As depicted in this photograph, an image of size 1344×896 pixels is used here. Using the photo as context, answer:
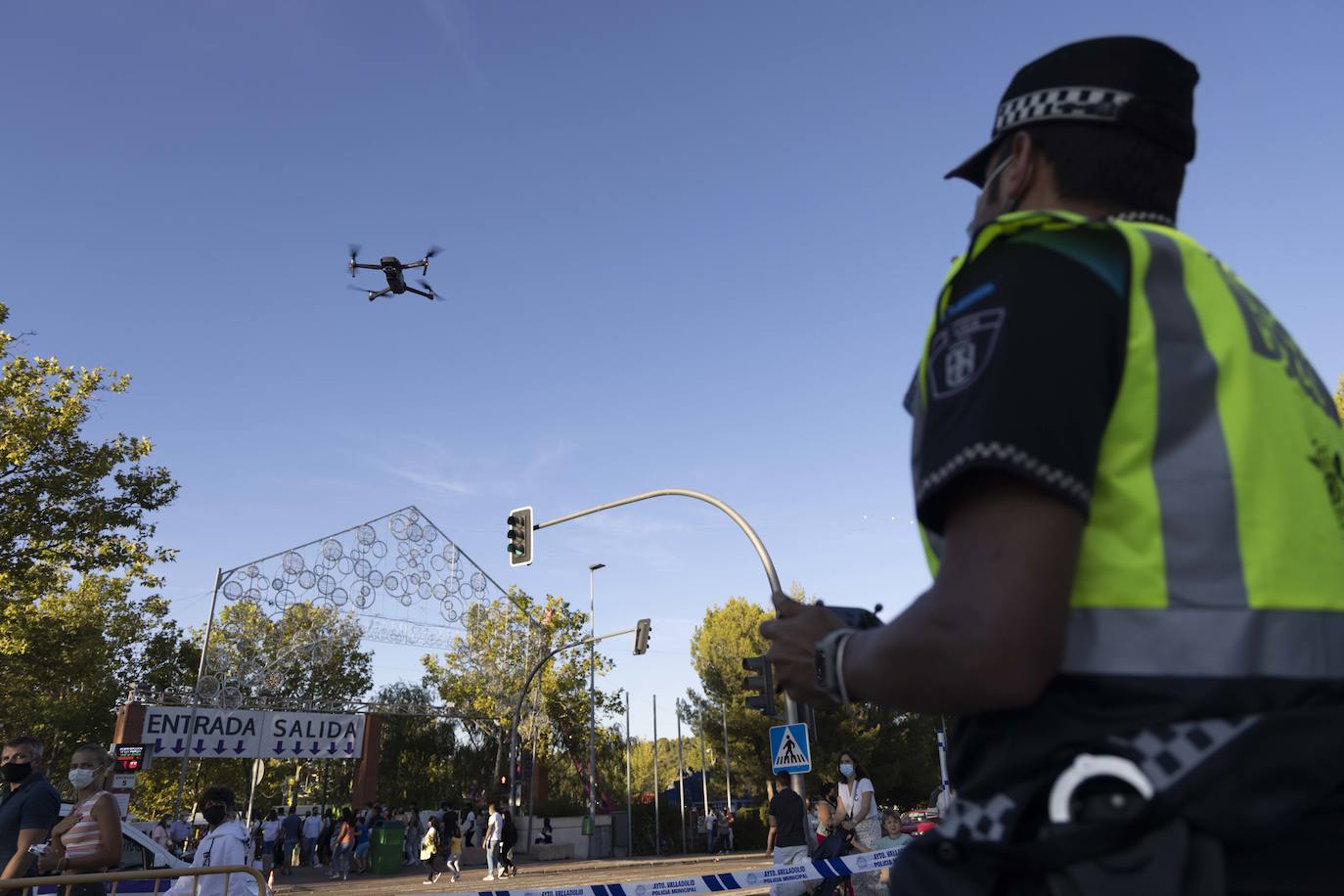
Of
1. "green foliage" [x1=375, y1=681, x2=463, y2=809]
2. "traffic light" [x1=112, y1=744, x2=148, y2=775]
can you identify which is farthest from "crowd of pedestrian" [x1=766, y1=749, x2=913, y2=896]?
"green foliage" [x1=375, y1=681, x2=463, y2=809]

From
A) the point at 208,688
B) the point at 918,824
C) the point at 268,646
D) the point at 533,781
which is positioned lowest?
the point at 918,824

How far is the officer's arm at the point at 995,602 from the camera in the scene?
1038 millimetres

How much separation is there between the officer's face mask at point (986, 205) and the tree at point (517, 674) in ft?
133

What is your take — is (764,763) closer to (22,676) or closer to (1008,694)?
(22,676)

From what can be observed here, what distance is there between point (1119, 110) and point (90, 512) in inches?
952

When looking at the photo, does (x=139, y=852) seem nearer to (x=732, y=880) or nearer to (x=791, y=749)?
(x=732, y=880)

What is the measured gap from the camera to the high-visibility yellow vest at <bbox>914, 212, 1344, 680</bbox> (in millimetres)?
1010

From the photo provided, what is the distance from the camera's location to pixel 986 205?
150 centimetres

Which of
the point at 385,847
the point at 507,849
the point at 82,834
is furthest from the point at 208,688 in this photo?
the point at 82,834

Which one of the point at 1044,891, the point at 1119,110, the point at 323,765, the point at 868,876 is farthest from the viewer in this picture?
the point at 323,765

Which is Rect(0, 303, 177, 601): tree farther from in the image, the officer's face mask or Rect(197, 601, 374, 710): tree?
→ the officer's face mask

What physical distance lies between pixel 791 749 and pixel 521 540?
24.4 ft

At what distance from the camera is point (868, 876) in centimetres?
1123

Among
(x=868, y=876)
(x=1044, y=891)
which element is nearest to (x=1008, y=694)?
(x=1044, y=891)
